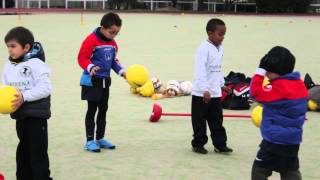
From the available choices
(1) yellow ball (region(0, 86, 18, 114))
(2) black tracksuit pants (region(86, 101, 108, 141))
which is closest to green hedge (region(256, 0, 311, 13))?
(2) black tracksuit pants (region(86, 101, 108, 141))

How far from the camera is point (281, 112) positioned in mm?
4410

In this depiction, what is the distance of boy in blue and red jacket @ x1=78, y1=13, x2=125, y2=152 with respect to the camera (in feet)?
20.5

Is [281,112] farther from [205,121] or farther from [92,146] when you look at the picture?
[92,146]

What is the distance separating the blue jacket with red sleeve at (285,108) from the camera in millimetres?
4383

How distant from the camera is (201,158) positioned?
21.1ft

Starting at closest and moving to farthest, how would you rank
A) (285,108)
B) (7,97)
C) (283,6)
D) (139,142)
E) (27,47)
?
(285,108), (7,97), (27,47), (139,142), (283,6)

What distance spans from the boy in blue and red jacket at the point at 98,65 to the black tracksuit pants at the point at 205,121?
3.05 feet

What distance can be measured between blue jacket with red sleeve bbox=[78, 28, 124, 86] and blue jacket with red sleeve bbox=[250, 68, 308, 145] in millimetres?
2374

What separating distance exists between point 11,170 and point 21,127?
1.13 m

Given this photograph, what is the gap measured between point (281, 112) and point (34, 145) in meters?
2.05

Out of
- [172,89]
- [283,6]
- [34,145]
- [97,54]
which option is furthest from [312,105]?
[283,6]

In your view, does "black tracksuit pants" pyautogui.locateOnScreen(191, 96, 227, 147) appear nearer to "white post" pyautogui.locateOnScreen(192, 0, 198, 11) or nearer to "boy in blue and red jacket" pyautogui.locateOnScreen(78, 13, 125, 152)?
"boy in blue and red jacket" pyautogui.locateOnScreen(78, 13, 125, 152)

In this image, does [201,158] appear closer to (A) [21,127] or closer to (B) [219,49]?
(B) [219,49]

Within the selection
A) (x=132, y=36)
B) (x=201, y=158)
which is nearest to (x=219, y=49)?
(x=201, y=158)
